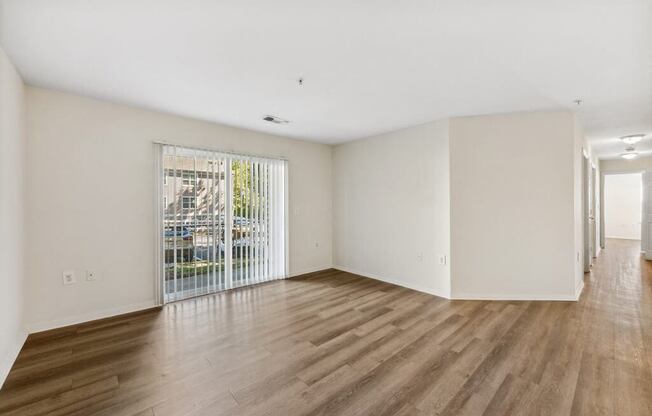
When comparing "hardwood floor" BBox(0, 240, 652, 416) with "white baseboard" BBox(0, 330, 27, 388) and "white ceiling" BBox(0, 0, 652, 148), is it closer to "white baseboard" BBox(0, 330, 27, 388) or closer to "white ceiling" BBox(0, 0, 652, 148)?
"white baseboard" BBox(0, 330, 27, 388)

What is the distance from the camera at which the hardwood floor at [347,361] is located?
1823 mm

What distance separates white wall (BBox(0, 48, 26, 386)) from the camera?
210 cm

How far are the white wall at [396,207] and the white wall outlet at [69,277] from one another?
3.97 meters

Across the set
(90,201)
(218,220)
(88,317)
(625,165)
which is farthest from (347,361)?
(625,165)

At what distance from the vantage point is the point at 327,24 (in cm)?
183

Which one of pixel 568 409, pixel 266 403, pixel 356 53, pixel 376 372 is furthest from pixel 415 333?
pixel 356 53

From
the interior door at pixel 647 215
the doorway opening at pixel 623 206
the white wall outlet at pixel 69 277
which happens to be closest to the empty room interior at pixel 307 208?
the white wall outlet at pixel 69 277

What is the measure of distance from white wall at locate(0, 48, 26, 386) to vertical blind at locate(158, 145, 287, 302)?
123cm

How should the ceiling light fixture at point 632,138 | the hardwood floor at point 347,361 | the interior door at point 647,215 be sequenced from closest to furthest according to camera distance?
the hardwood floor at point 347,361, the ceiling light fixture at point 632,138, the interior door at point 647,215

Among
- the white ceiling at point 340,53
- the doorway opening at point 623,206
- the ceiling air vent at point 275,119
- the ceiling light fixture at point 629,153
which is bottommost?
the doorway opening at point 623,206

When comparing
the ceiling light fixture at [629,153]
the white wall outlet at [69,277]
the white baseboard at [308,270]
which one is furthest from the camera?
the ceiling light fixture at [629,153]

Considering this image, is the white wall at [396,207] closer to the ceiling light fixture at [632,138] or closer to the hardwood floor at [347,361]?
the hardwood floor at [347,361]

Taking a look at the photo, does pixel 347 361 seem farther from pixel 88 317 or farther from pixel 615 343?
pixel 88 317

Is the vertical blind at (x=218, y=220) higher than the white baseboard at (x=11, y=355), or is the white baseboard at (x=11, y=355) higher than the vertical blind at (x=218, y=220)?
the vertical blind at (x=218, y=220)
